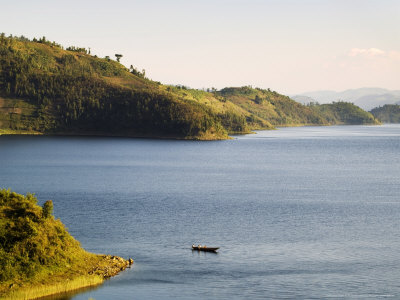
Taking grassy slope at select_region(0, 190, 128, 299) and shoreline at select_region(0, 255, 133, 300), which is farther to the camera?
grassy slope at select_region(0, 190, 128, 299)

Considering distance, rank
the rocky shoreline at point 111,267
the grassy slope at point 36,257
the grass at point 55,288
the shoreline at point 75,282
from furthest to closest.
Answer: the rocky shoreline at point 111,267 → the grassy slope at point 36,257 → the shoreline at point 75,282 → the grass at point 55,288

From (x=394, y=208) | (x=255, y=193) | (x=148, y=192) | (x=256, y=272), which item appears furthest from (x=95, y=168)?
(x=256, y=272)

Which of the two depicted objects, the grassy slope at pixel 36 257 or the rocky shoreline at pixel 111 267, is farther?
the rocky shoreline at pixel 111 267

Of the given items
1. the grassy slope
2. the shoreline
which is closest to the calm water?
the shoreline

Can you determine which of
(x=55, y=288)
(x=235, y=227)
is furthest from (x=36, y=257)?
(x=235, y=227)

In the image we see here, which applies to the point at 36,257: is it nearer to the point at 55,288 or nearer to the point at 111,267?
the point at 55,288

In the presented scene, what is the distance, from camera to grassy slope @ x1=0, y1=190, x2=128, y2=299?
53.8 metres

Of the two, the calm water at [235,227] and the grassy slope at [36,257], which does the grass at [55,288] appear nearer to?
the grassy slope at [36,257]

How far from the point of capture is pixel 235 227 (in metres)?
84.9

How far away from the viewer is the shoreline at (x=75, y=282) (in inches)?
2078

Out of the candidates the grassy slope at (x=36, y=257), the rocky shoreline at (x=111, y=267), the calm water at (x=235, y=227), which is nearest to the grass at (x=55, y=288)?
the grassy slope at (x=36, y=257)

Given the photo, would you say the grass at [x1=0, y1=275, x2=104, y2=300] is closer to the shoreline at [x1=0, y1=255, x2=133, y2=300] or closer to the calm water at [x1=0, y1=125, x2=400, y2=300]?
the shoreline at [x1=0, y1=255, x2=133, y2=300]

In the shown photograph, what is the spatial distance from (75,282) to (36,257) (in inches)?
165

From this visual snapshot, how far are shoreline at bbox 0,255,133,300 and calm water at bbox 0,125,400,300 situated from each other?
1.39 metres
